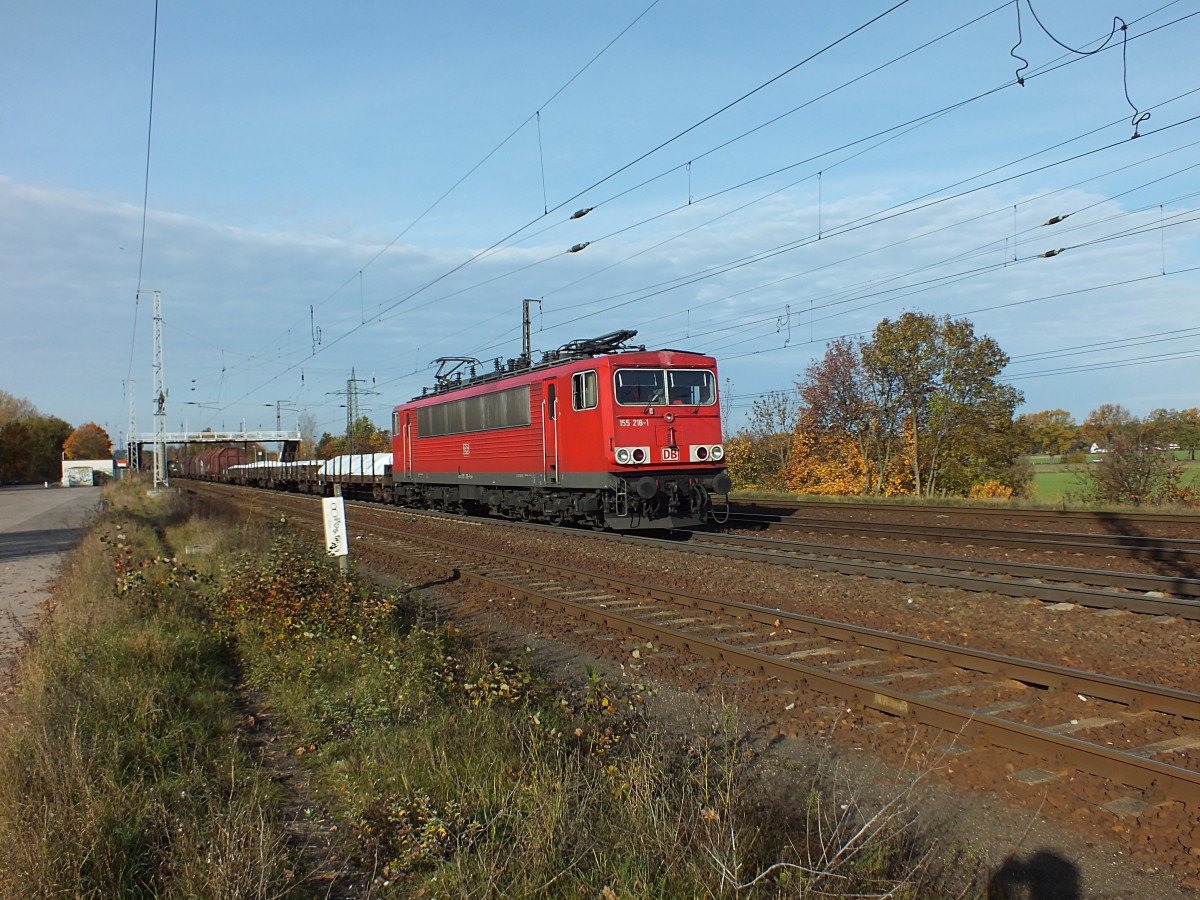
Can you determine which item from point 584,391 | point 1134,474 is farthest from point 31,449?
point 1134,474

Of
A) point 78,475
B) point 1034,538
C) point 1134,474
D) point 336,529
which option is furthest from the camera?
point 78,475

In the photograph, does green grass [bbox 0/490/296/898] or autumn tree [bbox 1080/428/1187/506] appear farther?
autumn tree [bbox 1080/428/1187/506]

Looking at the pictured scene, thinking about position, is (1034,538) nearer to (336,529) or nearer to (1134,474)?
(1134,474)

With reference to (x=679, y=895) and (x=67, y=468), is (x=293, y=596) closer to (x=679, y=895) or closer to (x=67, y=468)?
(x=679, y=895)

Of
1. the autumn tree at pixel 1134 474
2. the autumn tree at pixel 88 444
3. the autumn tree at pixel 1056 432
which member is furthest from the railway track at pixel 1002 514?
the autumn tree at pixel 88 444

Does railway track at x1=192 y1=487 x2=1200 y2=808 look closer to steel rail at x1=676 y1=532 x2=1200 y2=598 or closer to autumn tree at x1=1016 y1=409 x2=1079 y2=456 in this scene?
steel rail at x1=676 y1=532 x2=1200 y2=598

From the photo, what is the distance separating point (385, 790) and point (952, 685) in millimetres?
4475

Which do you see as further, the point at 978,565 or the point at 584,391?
the point at 584,391

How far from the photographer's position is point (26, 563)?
1652 cm

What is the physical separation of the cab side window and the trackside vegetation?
873 cm

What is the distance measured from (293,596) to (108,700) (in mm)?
3363

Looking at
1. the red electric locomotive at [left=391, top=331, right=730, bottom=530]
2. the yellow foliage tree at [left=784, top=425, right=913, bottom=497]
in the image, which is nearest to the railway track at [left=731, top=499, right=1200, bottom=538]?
the red electric locomotive at [left=391, top=331, right=730, bottom=530]

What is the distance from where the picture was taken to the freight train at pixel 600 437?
1616cm

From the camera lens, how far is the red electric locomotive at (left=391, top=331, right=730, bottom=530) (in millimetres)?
16125
